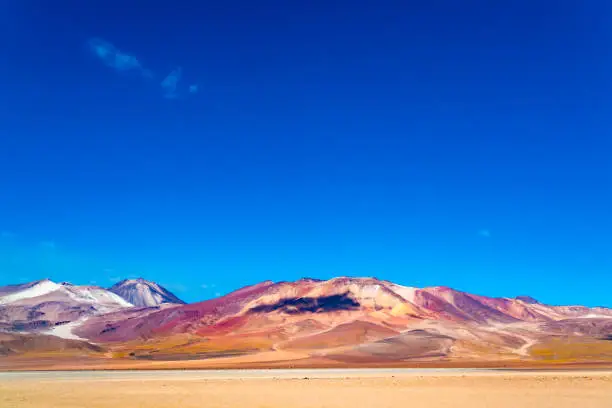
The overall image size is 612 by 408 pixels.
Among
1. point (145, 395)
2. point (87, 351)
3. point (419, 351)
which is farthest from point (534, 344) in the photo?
point (145, 395)

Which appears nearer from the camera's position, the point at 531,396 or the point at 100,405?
the point at 100,405

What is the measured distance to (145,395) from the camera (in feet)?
136

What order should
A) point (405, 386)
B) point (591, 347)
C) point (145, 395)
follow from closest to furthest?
1. point (145, 395)
2. point (405, 386)
3. point (591, 347)

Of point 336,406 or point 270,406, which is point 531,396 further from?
point 270,406

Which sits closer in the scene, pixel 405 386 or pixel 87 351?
pixel 405 386

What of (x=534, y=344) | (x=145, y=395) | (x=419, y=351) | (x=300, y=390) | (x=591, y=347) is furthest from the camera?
(x=534, y=344)

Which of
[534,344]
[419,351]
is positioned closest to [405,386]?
[419,351]

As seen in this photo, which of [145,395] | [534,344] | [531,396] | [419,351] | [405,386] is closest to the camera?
[531,396]

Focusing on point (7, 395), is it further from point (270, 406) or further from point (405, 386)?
point (405, 386)

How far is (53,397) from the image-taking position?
131 ft

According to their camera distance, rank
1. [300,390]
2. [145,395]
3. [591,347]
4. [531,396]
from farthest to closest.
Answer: [591,347], [300,390], [145,395], [531,396]

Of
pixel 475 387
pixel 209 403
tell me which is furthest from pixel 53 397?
pixel 475 387

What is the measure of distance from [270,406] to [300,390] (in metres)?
11.3

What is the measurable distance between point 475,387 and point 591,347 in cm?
14548
